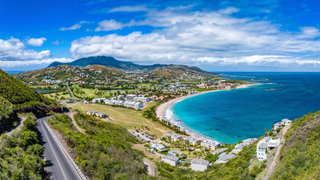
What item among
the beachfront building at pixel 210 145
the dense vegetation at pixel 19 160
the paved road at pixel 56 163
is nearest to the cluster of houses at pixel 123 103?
the beachfront building at pixel 210 145

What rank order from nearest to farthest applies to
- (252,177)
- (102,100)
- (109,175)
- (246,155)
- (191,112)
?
(109,175), (252,177), (246,155), (191,112), (102,100)

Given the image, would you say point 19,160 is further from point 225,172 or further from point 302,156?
point 302,156

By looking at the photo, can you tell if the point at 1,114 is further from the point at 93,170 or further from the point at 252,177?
the point at 252,177

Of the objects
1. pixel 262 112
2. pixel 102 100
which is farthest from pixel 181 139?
pixel 102 100

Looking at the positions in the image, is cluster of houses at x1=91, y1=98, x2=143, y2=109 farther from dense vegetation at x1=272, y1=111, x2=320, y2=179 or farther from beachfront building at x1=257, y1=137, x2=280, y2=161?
dense vegetation at x1=272, y1=111, x2=320, y2=179

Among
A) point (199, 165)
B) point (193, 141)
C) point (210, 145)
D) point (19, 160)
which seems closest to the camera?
point (19, 160)

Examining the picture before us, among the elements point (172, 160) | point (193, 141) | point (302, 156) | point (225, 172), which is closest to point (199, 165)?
point (172, 160)

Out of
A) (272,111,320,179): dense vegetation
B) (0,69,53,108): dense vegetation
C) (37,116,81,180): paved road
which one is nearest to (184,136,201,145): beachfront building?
(272,111,320,179): dense vegetation

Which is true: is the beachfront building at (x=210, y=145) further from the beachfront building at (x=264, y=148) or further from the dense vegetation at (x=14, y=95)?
the dense vegetation at (x=14, y=95)
